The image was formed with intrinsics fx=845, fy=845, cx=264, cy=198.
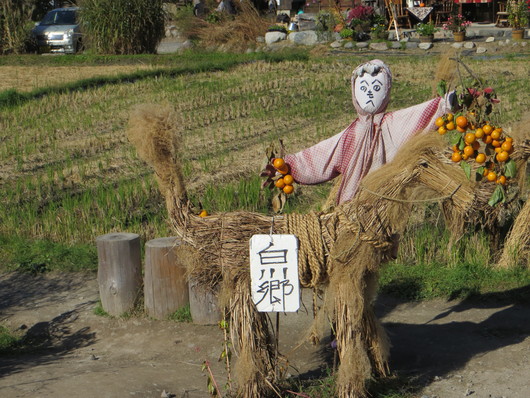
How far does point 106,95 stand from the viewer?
15.6 m

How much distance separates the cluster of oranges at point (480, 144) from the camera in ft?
14.0

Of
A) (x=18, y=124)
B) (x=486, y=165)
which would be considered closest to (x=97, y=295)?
(x=486, y=165)

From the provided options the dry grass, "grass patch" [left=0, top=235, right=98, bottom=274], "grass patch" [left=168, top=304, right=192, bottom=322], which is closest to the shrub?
the dry grass

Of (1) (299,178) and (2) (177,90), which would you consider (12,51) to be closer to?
(2) (177,90)

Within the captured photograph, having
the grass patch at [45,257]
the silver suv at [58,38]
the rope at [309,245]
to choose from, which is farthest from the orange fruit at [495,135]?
the silver suv at [58,38]

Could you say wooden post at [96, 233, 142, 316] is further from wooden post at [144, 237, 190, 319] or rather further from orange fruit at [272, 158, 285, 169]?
orange fruit at [272, 158, 285, 169]

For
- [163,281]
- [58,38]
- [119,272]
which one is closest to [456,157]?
[163,281]

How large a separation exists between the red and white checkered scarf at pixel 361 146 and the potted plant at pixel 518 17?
17.1m

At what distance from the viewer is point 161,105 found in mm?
4566

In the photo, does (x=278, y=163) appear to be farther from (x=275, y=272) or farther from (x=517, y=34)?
(x=517, y=34)

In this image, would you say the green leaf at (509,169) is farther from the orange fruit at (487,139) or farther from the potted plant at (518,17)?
the potted plant at (518,17)

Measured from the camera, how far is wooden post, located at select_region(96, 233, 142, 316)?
608 cm

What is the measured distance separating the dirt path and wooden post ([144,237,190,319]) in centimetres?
13

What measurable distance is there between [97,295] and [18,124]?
7552mm
